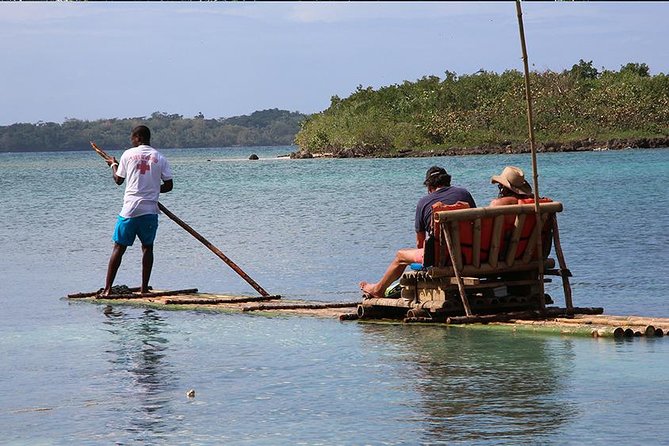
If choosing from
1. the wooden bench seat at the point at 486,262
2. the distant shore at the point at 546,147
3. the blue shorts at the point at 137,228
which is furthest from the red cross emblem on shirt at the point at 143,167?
the distant shore at the point at 546,147

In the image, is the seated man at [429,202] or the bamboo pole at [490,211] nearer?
the bamboo pole at [490,211]

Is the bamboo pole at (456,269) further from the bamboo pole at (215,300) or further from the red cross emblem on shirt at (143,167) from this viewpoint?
the red cross emblem on shirt at (143,167)

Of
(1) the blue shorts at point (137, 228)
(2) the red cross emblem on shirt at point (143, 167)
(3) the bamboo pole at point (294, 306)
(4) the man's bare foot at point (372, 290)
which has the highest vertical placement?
(2) the red cross emblem on shirt at point (143, 167)

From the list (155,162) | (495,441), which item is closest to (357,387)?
(495,441)

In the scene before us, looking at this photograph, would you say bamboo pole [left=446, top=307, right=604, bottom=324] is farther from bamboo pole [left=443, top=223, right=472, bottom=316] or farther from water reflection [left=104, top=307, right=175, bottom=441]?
water reflection [left=104, top=307, right=175, bottom=441]

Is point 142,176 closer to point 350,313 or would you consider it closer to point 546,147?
point 350,313

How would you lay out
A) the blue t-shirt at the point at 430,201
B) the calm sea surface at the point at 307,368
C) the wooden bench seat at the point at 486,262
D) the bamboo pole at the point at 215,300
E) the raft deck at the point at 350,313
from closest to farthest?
the calm sea surface at the point at 307,368 < the raft deck at the point at 350,313 < the wooden bench seat at the point at 486,262 < the blue t-shirt at the point at 430,201 < the bamboo pole at the point at 215,300

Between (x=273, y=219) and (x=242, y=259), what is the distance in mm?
12366

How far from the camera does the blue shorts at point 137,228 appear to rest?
1545 cm

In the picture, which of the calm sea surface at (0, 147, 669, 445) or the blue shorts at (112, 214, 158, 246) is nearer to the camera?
the calm sea surface at (0, 147, 669, 445)

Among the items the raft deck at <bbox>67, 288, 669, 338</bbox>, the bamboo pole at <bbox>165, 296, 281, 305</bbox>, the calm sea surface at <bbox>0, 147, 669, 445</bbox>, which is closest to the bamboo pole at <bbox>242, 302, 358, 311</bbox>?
the raft deck at <bbox>67, 288, 669, 338</bbox>

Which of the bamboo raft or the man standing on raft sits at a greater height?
the man standing on raft

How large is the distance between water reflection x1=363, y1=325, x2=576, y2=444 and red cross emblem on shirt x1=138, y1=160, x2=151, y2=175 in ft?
11.4

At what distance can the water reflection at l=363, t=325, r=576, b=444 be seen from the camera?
889 centimetres
